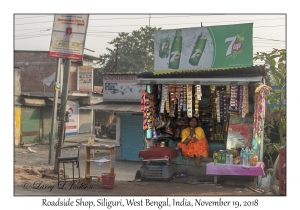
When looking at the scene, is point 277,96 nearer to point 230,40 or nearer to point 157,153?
point 230,40

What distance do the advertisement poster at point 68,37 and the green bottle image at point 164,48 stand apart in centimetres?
289

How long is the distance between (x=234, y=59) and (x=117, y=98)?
24.3 ft

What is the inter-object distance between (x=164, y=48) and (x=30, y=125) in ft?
40.0

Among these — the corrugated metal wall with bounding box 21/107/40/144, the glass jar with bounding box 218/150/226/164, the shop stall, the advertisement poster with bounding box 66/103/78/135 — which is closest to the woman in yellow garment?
the shop stall

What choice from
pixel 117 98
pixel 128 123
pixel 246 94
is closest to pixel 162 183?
pixel 246 94

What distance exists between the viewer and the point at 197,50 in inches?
484

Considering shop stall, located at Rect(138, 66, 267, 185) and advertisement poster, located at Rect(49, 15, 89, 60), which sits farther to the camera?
advertisement poster, located at Rect(49, 15, 89, 60)

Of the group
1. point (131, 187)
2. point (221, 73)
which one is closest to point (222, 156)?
point (221, 73)

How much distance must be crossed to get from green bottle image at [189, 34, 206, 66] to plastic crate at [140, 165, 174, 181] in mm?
3821

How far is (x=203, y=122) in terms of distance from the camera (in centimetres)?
1224

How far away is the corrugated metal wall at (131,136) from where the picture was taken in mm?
16547

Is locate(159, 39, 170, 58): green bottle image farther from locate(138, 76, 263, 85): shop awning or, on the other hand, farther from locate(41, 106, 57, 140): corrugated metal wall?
locate(41, 106, 57, 140): corrugated metal wall

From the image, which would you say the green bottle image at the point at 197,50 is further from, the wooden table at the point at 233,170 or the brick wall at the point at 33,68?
the brick wall at the point at 33,68

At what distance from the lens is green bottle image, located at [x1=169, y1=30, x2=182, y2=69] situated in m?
12.6
